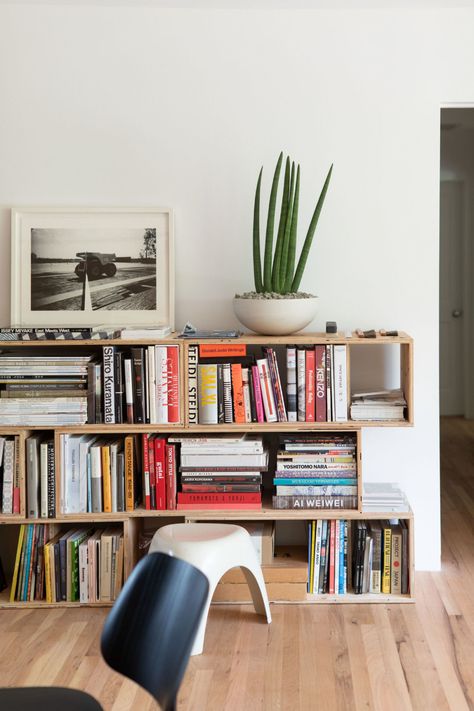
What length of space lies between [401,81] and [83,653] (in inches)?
102

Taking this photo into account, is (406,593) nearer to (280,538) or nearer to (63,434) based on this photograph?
(280,538)

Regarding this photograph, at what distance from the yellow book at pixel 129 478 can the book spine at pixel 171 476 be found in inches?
5.5

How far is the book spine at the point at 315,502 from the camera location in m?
3.44

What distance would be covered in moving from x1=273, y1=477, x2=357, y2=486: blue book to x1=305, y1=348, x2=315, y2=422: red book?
0.80 ft

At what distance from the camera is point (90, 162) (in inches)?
145

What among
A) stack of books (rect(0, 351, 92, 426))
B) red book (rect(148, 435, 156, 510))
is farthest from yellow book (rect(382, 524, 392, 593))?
stack of books (rect(0, 351, 92, 426))

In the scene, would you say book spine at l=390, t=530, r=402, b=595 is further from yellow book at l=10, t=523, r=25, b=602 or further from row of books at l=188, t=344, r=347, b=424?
yellow book at l=10, t=523, r=25, b=602

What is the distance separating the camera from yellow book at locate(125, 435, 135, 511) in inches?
136

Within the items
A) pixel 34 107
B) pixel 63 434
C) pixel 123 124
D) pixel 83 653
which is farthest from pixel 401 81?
pixel 83 653

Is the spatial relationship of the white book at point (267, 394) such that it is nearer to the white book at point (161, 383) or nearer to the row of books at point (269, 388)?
the row of books at point (269, 388)

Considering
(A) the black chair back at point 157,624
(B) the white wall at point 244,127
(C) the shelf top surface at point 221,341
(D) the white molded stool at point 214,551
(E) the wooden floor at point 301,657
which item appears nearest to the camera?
(A) the black chair back at point 157,624

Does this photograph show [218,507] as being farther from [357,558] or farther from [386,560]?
[386,560]

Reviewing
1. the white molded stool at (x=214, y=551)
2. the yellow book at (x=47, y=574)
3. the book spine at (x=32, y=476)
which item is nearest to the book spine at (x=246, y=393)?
the white molded stool at (x=214, y=551)

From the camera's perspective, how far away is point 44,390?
3400mm
